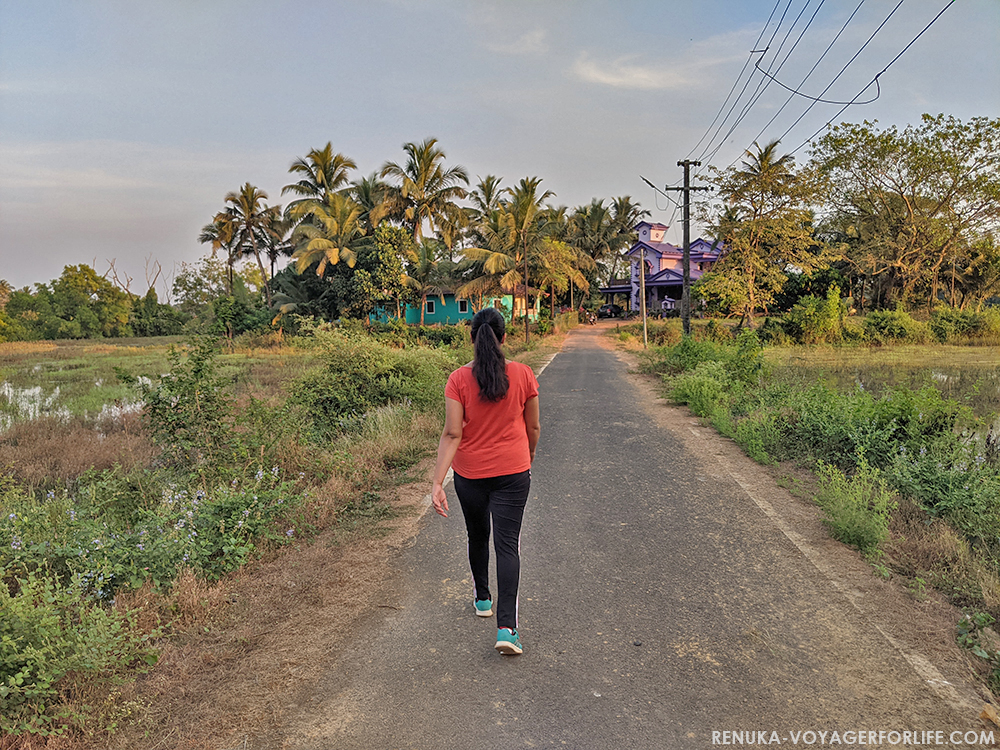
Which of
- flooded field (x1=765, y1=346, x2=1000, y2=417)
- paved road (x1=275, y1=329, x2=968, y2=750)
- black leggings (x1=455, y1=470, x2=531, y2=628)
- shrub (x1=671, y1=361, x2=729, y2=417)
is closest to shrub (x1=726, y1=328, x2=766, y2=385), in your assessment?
shrub (x1=671, y1=361, x2=729, y2=417)

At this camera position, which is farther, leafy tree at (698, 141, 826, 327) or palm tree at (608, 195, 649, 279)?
palm tree at (608, 195, 649, 279)

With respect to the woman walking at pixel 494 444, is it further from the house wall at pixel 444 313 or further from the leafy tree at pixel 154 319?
the leafy tree at pixel 154 319

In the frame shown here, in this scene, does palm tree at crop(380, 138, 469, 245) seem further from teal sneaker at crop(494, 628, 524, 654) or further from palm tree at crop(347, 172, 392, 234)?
teal sneaker at crop(494, 628, 524, 654)

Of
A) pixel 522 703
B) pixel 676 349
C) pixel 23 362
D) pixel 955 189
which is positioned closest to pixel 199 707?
pixel 522 703

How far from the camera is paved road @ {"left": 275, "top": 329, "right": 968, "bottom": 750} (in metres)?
2.68

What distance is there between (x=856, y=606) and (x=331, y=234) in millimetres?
36715

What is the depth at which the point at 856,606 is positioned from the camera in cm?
378

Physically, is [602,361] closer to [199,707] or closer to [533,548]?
[533,548]

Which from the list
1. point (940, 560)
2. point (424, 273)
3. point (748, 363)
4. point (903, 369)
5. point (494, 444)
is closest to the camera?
point (494, 444)

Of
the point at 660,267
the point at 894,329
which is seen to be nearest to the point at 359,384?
the point at 894,329

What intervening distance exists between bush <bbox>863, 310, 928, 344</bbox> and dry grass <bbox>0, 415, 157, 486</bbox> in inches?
1167

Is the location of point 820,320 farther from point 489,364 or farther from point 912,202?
point 489,364

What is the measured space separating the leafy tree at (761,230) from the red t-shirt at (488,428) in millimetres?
29144

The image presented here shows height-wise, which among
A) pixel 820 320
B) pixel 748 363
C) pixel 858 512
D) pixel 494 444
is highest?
pixel 820 320
